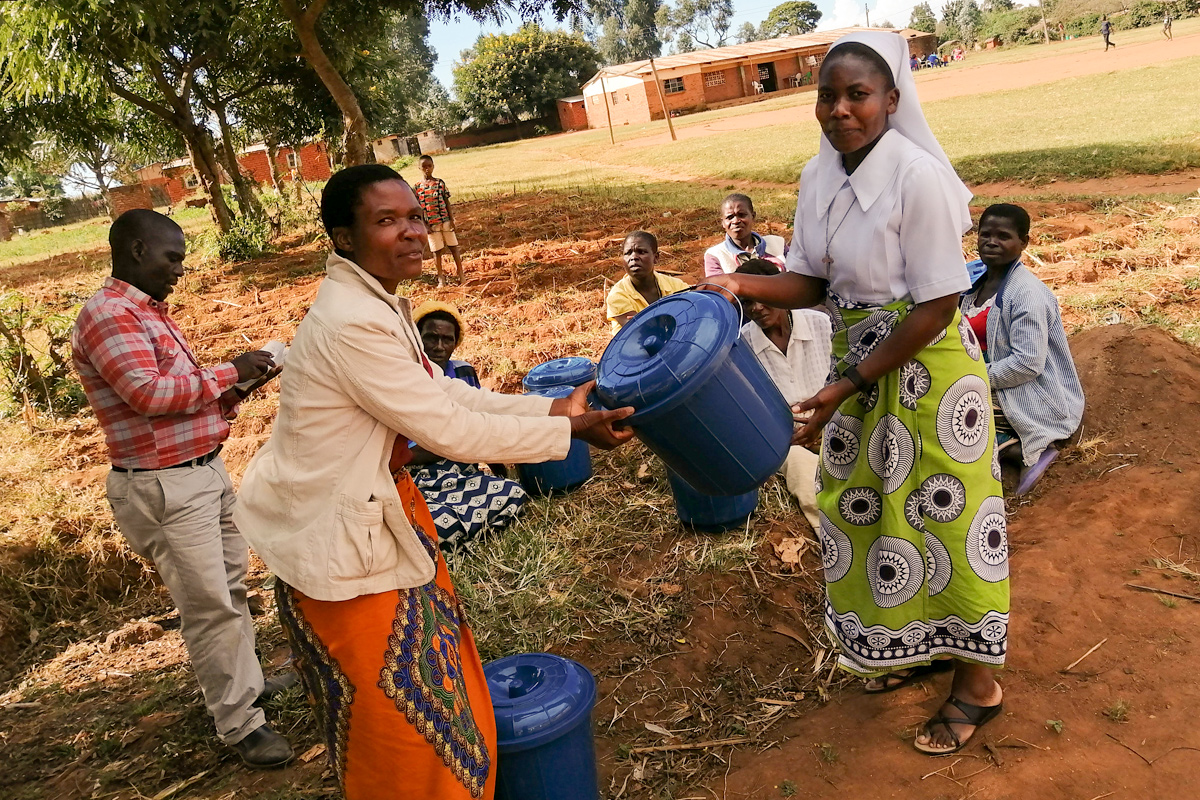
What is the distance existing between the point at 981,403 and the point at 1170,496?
191 centimetres

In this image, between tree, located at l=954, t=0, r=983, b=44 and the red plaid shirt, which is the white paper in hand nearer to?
the red plaid shirt

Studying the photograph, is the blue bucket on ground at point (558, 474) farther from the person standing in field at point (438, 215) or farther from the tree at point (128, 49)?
the tree at point (128, 49)

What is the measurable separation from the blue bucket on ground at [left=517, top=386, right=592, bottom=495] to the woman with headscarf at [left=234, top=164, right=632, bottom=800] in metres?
2.54

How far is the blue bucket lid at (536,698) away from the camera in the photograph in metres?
2.08

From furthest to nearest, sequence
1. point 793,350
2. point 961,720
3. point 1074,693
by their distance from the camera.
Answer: point 793,350, point 1074,693, point 961,720

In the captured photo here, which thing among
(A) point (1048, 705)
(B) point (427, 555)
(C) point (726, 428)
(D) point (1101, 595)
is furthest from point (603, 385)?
(D) point (1101, 595)

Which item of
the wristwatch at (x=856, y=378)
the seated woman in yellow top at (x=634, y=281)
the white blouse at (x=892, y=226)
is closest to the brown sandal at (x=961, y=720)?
the wristwatch at (x=856, y=378)

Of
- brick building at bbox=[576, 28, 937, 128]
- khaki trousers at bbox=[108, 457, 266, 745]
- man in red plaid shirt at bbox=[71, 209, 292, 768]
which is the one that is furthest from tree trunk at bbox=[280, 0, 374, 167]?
brick building at bbox=[576, 28, 937, 128]

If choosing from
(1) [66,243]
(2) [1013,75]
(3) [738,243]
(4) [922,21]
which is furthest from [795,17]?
Result: (3) [738,243]

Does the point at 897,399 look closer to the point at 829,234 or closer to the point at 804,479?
the point at 829,234

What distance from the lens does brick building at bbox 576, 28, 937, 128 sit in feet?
131

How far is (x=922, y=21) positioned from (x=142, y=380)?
78734 millimetres

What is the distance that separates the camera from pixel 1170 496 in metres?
3.52

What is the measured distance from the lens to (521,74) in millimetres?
43281
